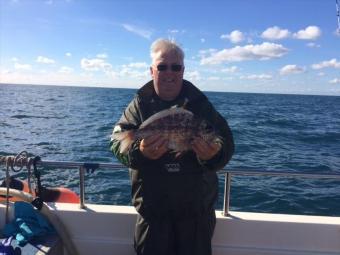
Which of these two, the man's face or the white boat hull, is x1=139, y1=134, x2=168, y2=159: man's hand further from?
the white boat hull

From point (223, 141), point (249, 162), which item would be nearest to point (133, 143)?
point (223, 141)

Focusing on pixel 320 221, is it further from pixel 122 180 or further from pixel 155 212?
pixel 122 180

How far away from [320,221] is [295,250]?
1.35ft

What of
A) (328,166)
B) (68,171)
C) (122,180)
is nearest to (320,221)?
(122,180)

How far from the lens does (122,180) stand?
488 inches

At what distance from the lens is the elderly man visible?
304cm

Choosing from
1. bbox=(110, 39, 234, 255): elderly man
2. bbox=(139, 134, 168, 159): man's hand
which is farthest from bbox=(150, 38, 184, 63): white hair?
bbox=(139, 134, 168, 159): man's hand

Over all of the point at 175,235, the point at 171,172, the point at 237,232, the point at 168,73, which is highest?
the point at 168,73

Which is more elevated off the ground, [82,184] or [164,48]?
[164,48]

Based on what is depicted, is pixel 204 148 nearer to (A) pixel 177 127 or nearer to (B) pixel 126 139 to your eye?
(A) pixel 177 127

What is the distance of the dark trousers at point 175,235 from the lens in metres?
3.16

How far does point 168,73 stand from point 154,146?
61 centimetres

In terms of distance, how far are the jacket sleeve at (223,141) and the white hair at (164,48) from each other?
480 mm

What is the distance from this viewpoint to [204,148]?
9.40 feet
